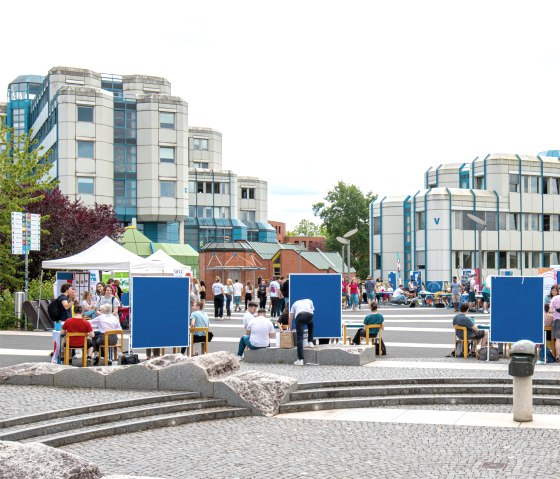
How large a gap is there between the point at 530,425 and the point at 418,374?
3729 mm

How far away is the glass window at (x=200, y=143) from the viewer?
112 meters

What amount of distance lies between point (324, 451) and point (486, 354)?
8.94 meters

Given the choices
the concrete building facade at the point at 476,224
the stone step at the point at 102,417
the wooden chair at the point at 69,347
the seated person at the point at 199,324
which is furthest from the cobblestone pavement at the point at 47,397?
the concrete building facade at the point at 476,224

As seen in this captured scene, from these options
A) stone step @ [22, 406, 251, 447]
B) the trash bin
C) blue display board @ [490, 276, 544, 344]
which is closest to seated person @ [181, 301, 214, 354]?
stone step @ [22, 406, 251, 447]

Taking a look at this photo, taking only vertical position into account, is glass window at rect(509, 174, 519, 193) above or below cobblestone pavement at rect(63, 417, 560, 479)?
above

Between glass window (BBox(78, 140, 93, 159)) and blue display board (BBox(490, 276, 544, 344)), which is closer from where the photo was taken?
blue display board (BBox(490, 276, 544, 344))

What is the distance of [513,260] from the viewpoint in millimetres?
62062

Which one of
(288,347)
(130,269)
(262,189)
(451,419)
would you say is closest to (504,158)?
(130,269)

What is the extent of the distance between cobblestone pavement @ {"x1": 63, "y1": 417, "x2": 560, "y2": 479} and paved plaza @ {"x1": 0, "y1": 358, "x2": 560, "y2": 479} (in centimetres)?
1

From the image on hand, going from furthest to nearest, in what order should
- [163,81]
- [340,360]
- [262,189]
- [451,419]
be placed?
[262,189], [163,81], [340,360], [451,419]

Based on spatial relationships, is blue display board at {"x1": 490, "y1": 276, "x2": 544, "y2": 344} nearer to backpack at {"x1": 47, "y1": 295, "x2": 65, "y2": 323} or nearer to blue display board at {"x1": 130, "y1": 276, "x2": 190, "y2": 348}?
blue display board at {"x1": 130, "y1": 276, "x2": 190, "y2": 348}

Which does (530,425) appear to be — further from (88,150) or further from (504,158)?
(88,150)

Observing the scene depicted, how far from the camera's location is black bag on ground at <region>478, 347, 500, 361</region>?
18750 mm

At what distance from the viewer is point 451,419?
1324cm
